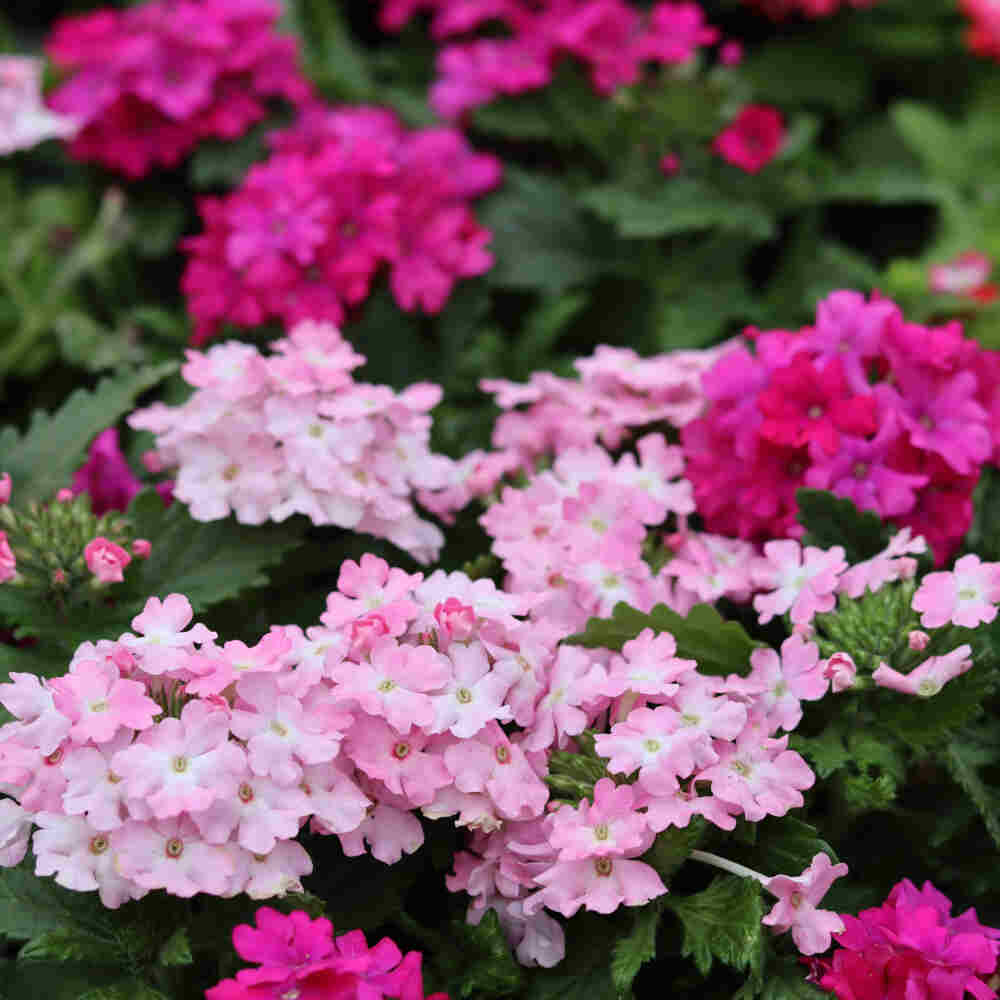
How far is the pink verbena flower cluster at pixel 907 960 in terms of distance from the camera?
1214 mm

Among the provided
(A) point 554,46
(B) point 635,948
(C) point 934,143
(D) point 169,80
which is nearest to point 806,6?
(C) point 934,143

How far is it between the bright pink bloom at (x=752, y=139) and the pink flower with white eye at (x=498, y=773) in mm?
1452

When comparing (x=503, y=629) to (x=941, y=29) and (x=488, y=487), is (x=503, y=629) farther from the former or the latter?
(x=941, y=29)

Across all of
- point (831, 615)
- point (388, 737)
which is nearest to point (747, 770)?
point (831, 615)

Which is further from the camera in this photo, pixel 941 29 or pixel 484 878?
pixel 941 29

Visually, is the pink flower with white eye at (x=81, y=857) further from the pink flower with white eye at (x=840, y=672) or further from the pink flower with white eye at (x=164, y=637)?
the pink flower with white eye at (x=840, y=672)

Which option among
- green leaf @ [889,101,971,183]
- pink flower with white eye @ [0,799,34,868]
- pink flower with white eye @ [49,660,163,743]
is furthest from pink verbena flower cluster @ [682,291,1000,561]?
green leaf @ [889,101,971,183]

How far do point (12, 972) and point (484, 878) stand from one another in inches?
19.4

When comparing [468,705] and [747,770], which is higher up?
[468,705]

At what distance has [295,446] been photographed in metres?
1.63

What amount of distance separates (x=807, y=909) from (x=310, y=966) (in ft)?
1.61

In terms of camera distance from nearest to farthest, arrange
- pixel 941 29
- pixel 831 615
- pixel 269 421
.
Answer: pixel 831 615, pixel 269 421, pixel 941 29

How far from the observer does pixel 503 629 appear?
4.62 feet

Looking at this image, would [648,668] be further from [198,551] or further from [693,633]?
[198,551]
